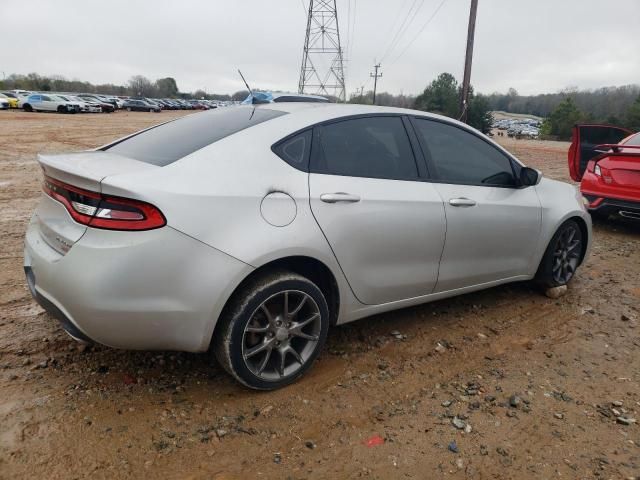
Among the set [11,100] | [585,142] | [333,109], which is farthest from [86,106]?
[333,109]

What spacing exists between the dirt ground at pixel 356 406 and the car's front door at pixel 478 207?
1.47 ft

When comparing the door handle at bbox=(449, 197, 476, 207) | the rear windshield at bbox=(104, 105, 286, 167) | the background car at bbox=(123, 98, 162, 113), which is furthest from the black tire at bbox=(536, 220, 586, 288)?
the background car at bbox=(123, 98, 162, 113)

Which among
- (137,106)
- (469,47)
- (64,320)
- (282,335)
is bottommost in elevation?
(282,335)

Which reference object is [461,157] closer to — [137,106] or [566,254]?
[566,254]

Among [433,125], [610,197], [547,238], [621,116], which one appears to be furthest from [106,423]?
[621,116]

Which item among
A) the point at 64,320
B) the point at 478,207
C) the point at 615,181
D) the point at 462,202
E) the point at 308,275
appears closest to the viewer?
the point at 64,320

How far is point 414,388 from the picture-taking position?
9.11 feet

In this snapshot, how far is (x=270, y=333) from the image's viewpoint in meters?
2.60

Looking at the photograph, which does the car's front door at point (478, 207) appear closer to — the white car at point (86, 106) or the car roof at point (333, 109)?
the car roof at point (333, 109)

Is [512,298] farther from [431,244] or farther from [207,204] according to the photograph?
[207,204]

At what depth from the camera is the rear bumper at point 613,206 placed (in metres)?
5.95

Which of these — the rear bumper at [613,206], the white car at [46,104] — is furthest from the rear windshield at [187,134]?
the white car at [46,104]

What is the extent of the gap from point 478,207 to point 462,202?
18cm

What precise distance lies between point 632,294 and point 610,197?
2310 mm
